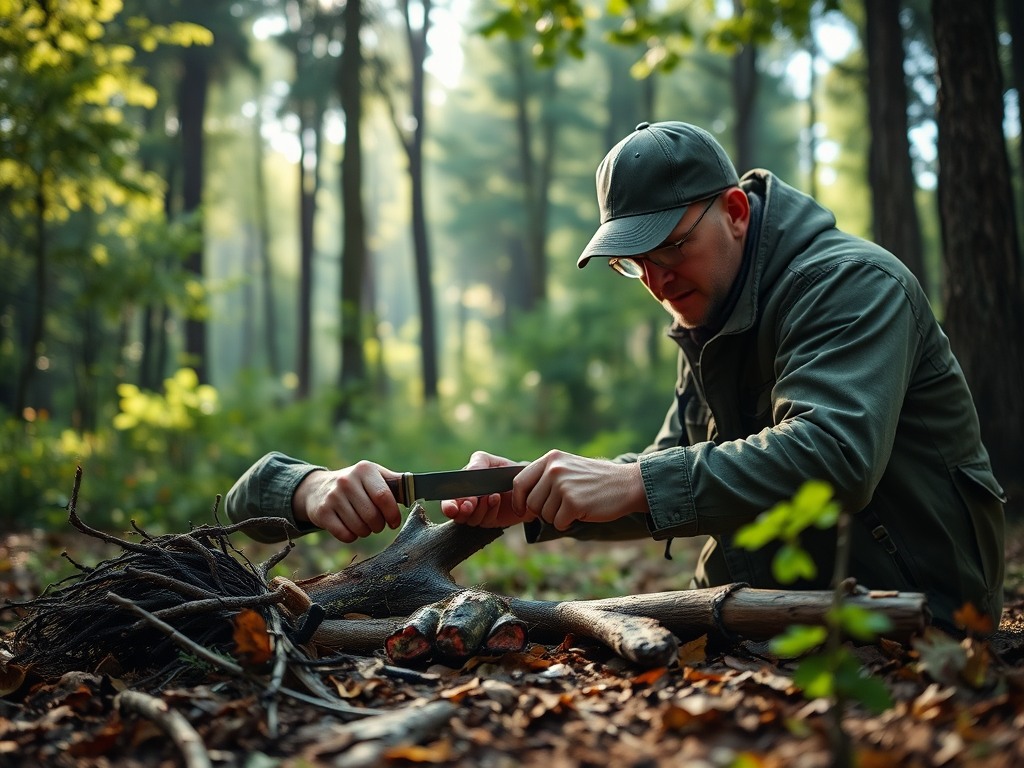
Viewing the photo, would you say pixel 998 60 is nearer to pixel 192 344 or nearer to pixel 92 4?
pixel 92 4

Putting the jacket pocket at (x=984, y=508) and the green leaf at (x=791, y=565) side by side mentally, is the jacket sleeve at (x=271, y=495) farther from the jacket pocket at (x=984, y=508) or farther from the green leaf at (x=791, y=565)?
the jacket pocket at (x=984, y=508)

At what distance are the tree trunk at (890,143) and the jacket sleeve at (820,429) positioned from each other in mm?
4106

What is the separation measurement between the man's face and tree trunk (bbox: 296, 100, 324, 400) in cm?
1873

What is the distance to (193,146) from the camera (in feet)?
55.1

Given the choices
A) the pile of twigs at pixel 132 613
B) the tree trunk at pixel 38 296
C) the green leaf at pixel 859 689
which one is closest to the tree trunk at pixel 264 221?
the tree trunk at pixel 38 296

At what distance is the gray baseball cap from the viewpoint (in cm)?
276

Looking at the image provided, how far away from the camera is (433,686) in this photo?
2.23m

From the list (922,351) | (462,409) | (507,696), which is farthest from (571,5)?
(462,409)

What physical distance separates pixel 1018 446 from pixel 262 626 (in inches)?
204

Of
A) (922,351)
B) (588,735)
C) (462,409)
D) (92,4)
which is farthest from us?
(462,409)

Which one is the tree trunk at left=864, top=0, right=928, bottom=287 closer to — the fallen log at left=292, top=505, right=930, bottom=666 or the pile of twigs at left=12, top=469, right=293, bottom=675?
the fallen log at left=292, top=505, right=930, bottom=666

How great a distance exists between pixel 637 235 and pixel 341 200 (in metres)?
14.6

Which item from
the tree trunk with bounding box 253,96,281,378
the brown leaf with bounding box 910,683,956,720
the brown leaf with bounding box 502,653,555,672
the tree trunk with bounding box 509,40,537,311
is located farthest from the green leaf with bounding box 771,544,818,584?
the tree trunk with bounding box 253,96,281,378

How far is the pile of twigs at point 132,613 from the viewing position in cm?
241
